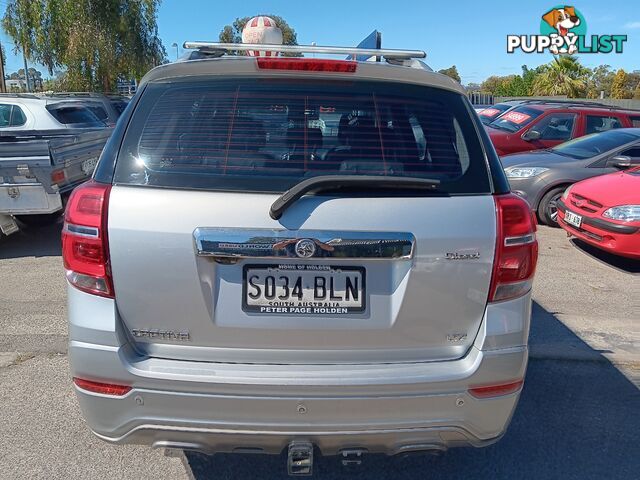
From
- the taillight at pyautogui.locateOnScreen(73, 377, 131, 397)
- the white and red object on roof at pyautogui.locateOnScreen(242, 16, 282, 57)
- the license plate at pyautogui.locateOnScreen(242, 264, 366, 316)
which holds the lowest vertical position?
the taillight at pyautogui.locateOnScreen(73, 377, 131, 397)

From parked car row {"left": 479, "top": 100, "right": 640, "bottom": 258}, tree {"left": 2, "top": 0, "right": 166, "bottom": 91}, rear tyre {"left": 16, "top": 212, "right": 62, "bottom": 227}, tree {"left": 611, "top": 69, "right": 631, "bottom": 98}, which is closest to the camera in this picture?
parked car row {"left": 479, "top": 100, "right": 640, "bottom": 258}

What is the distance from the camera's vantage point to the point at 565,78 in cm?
3594

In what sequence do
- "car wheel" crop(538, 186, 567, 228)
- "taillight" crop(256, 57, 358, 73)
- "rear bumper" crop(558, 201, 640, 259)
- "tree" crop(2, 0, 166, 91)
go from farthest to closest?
"tree" crop(2, 0, 166, 91), "car wheel" crop(538, 186, 567, 228), "rear bumper" crop(558, 201, 640, 259), "taillight" crop(256, 57, 358, 73)

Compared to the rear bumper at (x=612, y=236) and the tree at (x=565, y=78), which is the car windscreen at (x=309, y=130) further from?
the tree at (x=565, y=78)

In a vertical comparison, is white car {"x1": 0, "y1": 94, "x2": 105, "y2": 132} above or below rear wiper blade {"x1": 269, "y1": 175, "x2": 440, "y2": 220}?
above

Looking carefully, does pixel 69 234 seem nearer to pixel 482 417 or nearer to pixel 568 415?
pixel 482 417

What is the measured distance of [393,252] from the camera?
78.8 inches

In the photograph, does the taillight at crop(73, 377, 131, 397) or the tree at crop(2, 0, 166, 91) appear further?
the tree at crop(2, 0, 166, 91)

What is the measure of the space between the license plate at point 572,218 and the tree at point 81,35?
1779 cm

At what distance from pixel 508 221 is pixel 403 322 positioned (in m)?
0.57

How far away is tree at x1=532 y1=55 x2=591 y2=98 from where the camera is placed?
118 feet

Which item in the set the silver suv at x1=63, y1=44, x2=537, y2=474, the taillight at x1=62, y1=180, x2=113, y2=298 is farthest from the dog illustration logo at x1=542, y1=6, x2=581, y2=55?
the taillight at x1=62, y1=180, x2=113, y2=298

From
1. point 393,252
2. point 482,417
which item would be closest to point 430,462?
point 482,417

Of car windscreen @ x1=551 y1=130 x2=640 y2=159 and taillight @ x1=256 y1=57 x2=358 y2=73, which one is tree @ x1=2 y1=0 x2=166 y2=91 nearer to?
car windscreen @ x1=551 y1=130 x2=640 y2=159
